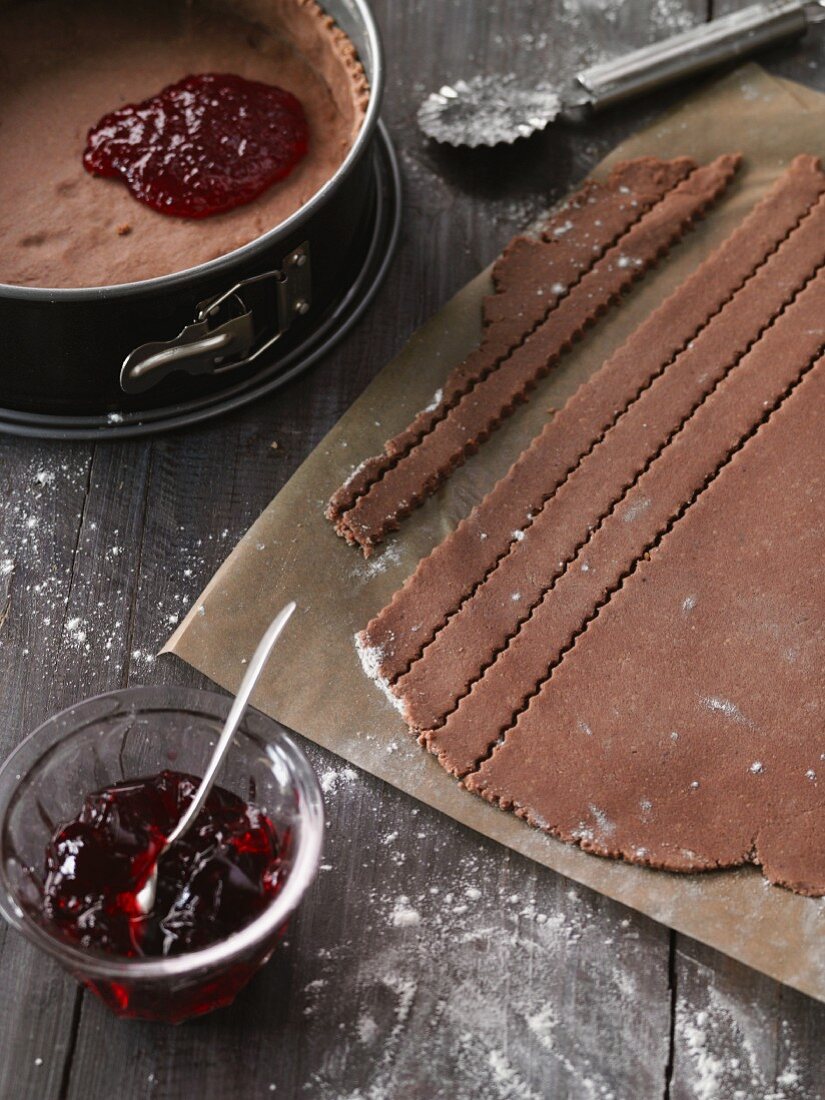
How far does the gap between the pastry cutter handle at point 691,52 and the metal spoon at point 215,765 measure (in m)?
1.00

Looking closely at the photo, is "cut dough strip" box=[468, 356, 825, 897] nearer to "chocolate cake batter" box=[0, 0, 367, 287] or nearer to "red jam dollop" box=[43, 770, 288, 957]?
"red jam dollop" box=[43, 770, 288, 957]

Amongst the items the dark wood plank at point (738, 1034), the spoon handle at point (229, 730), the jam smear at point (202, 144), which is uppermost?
the jam smear at point (202, 144)

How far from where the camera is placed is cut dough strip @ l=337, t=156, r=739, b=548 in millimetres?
1407

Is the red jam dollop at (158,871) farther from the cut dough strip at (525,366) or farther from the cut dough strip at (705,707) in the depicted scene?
the cut dough strip at (525,366)

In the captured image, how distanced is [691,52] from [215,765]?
122 cm

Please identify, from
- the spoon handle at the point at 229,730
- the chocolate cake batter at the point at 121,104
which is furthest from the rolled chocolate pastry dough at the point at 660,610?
the chocolate cake batter at the point at 121,104

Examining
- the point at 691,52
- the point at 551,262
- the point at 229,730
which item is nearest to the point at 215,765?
the point at 229,730

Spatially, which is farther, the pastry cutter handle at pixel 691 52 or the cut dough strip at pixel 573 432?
the pastry cutter handle at pixel 691 52

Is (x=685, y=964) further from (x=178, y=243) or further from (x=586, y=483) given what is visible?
(x=178, y=243)

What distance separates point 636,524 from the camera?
1.39 m

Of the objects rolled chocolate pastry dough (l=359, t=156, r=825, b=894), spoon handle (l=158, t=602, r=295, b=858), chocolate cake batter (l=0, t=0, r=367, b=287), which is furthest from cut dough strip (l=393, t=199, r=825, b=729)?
chocolate cake batter (l=0, t=0, r=367, b=287)

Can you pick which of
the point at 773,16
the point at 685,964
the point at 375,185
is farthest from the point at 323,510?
the point at 773,16

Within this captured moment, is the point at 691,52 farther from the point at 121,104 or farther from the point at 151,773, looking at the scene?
the point at 151,773

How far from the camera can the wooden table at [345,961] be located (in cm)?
113
